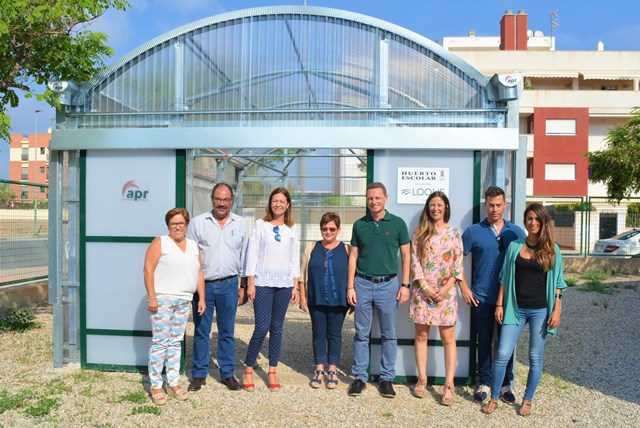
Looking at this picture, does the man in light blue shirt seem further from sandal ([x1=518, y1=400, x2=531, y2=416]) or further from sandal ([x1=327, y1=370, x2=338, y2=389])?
sandal ([x1=518, y1=400, x2=531, y2=416])

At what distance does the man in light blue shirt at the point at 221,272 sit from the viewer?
520 cm

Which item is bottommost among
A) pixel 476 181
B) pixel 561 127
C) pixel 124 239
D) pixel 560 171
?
pixel 124 239

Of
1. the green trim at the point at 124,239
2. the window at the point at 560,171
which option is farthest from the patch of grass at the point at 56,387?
the window at the point at 560,171

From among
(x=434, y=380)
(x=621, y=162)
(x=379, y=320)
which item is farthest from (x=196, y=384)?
(x=621, y=162)

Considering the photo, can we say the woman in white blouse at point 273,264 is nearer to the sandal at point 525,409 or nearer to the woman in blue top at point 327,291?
the woman in blue top at point 327,291

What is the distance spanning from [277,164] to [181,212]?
7.06 metres

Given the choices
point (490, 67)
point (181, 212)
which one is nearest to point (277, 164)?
point (181, 212)

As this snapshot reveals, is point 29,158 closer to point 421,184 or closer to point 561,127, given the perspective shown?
point 561,127

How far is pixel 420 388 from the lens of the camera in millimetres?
5273

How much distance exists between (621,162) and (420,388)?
10.7m

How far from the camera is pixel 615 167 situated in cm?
1401

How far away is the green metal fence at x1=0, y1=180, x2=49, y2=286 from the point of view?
358 inches

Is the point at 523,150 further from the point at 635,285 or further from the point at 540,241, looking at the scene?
the point at 635,285

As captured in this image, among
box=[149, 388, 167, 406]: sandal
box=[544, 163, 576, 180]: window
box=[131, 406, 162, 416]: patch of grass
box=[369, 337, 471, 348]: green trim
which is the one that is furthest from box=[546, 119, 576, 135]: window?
box=[131, 406, 162, 416]: patch of grass
